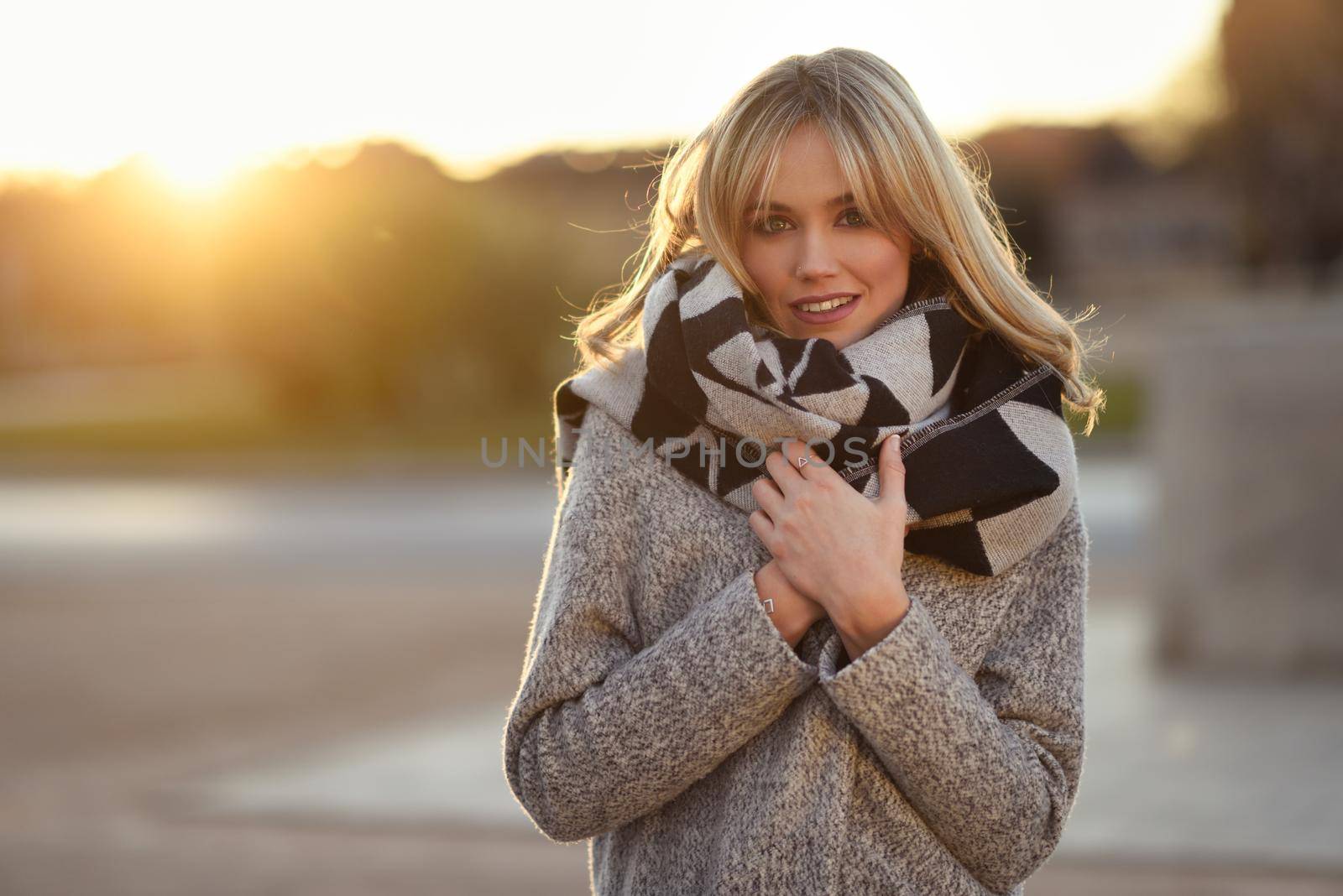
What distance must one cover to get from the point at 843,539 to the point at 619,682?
0.31 meters

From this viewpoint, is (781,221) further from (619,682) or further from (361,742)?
(361,742)

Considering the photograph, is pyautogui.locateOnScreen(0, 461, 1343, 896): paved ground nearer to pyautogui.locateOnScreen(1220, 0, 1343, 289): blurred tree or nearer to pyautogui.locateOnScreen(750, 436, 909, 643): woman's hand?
pyautogui.locateOnScreen(750, 436, 909, 643): woman's hand

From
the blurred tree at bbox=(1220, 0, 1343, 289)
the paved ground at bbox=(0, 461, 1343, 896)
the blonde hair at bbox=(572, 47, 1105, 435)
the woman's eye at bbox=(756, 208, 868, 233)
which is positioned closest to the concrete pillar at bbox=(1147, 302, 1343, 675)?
the paved ground at bbox=(0, 461, 1343, 896)

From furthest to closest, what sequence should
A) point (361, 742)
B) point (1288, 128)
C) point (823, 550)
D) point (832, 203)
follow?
1. point (1288, 128)
2. point (361, 742)
3. point (832, 203)
4. point (823, 550)

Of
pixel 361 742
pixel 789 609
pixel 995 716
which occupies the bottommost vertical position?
pixel 361 742

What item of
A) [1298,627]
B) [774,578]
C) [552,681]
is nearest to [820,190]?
[774,578]

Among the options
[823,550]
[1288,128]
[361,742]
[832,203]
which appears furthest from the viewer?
[1288,128]

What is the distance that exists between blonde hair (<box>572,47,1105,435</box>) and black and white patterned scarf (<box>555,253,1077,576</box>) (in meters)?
0.04

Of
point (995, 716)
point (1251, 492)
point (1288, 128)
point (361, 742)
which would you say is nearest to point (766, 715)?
point (995, 716)

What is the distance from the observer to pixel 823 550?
64.2 inches

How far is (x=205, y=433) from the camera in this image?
74.7 ft

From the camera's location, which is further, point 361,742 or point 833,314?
A: point 361,742

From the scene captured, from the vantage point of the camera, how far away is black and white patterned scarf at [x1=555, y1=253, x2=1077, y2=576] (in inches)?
66.6

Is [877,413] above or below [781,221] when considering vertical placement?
below
